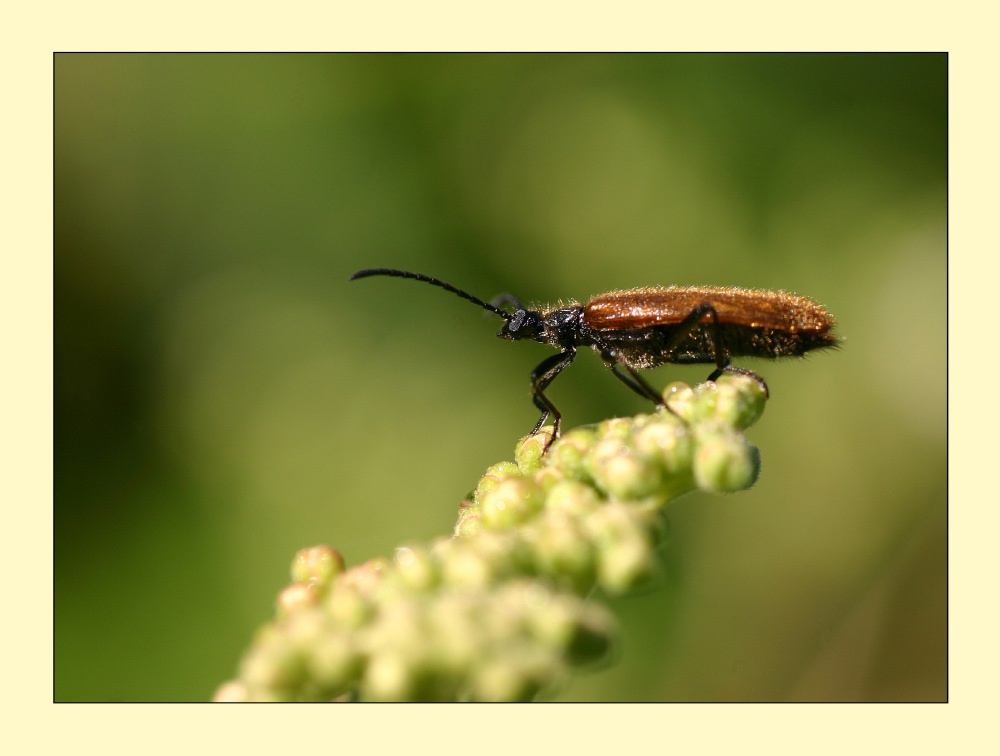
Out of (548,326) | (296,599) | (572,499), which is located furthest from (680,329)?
(296,599)

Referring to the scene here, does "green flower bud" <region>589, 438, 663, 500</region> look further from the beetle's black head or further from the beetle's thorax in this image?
the beetle's black head

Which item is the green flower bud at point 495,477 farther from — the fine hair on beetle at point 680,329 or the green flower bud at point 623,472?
the fine hair on beetle at point 680,329

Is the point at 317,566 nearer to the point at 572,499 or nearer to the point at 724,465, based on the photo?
the point at 572,499

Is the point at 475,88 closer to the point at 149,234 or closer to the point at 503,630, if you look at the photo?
the point at 149,234

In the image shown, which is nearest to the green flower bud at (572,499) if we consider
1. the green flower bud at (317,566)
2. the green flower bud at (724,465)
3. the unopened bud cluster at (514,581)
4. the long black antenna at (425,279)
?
the unopened bud cluster at (514,581)

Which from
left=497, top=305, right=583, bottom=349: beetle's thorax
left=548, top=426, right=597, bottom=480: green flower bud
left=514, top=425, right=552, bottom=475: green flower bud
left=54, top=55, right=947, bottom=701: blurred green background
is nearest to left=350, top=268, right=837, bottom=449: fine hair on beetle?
left=497, top=305, right=583, bottom=349: beetle's thorax

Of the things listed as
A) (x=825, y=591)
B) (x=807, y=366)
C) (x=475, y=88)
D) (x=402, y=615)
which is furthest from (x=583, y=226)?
(x=402, y=615)
